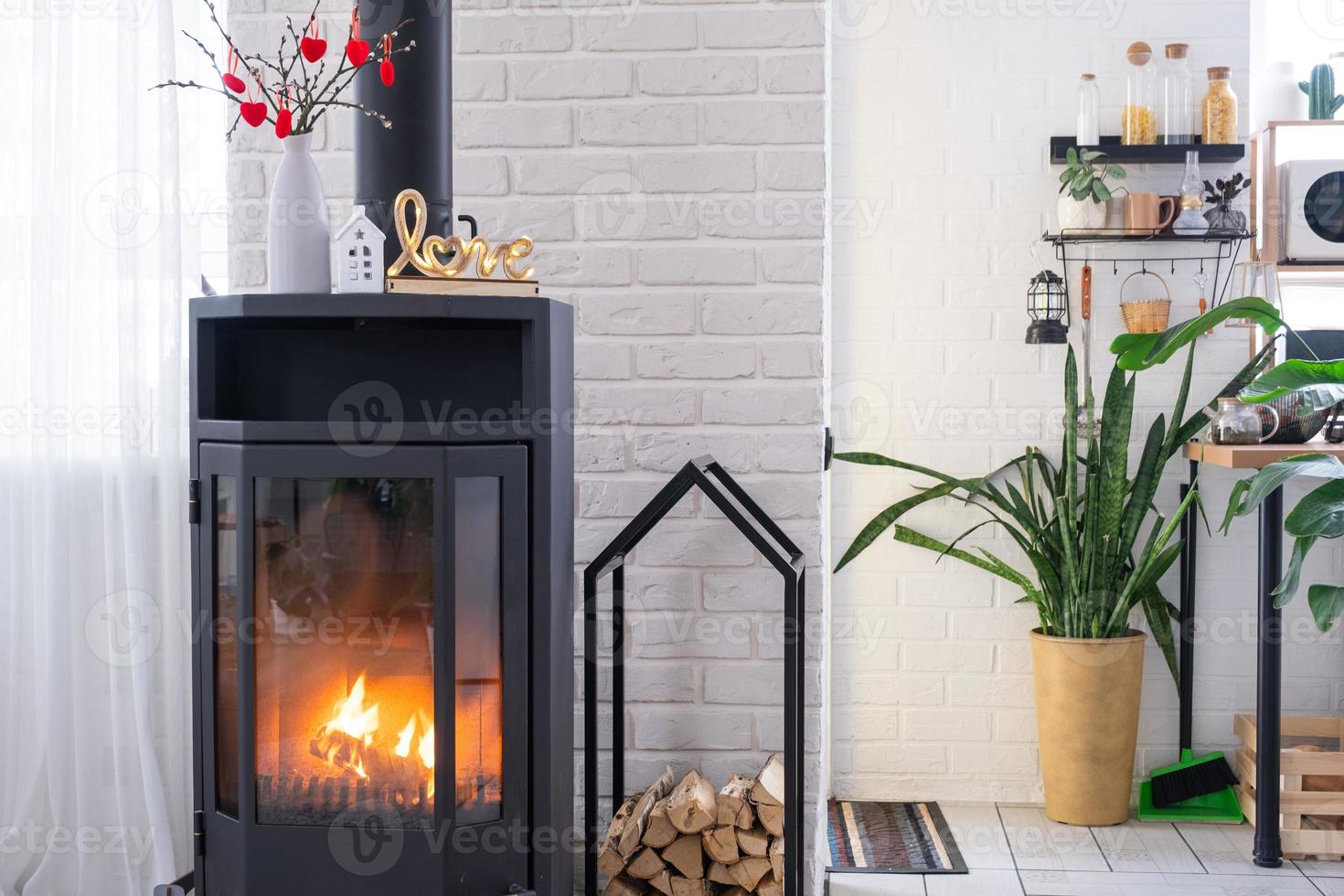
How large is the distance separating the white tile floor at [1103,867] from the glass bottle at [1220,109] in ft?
5.87

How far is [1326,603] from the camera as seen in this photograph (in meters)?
1.92

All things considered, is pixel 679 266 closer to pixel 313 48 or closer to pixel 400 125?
pixel 400 125

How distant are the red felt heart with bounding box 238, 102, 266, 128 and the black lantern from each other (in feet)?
6.74

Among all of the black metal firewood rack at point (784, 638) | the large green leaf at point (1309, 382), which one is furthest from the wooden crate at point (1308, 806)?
the black metal firewood rack at point (784, 638)

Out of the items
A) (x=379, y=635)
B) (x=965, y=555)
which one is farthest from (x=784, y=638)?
(x=965, y=555)

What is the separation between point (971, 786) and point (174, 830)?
2.04m

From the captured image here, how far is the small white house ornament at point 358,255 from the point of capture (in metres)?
1.67

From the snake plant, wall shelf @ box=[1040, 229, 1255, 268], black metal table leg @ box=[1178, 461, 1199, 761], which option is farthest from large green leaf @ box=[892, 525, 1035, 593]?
wall shelf @ box=[1040, 229, 1255, 268]

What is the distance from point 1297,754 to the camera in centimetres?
268

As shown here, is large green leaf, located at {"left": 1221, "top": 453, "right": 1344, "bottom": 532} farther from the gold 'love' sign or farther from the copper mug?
the gold 'love' sign

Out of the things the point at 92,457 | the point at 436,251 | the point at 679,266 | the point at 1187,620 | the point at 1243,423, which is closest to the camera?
the point at 436,251

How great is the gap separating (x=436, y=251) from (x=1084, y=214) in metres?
1.85

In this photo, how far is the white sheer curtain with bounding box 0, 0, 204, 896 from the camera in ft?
7.59

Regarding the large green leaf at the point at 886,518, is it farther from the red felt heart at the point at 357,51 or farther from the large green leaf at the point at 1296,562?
the red felt heart at the point at 357,51
